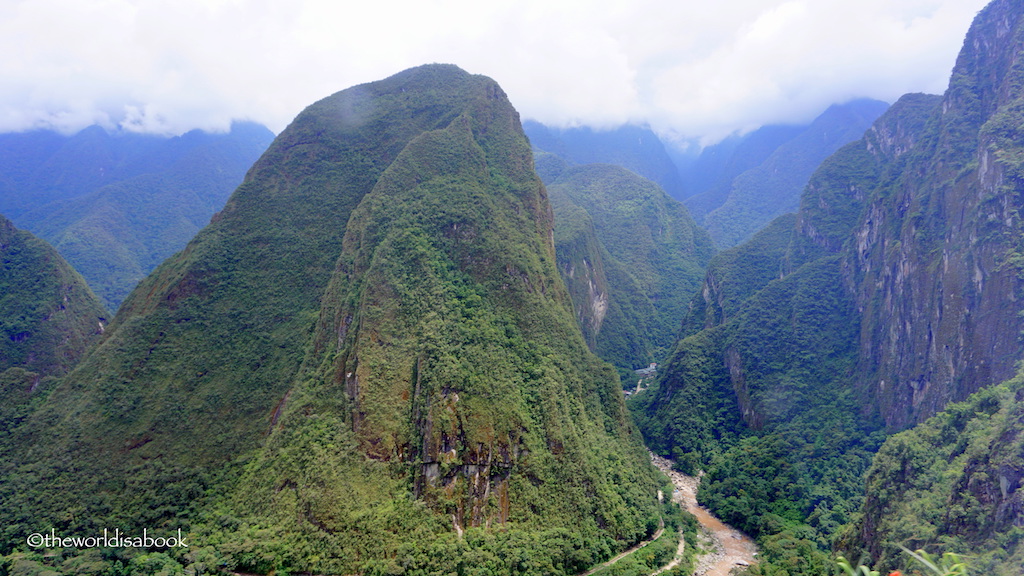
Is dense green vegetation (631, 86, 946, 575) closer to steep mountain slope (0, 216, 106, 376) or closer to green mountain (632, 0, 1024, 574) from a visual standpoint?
green mountain (632, 0, 1024, 574)

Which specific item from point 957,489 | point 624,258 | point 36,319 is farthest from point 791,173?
point 36,319

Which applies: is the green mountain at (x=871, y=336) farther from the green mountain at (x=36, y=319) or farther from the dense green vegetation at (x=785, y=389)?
the green mountain at (x=36, y=319)

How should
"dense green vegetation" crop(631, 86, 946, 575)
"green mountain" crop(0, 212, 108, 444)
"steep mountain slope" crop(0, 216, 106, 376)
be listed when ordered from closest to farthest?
"green mountain" crop(0, 212, 108, 444), "dense green vegetation" crop(631, 86, 946, 575), "steep mountain slope" crop(0, 216, 106, 376)

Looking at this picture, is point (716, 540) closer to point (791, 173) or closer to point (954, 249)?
point (954, 249)

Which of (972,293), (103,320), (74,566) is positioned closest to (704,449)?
(972,293)

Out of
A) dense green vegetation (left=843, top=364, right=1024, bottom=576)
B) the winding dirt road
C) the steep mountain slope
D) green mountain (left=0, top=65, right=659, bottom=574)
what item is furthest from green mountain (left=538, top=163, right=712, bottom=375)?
the steep mountain slope

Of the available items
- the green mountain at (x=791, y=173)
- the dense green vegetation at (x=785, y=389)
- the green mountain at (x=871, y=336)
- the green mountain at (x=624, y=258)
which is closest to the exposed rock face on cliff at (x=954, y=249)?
the green mountain at (x=871, y=336)

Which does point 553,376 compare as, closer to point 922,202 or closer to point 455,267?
point 455,267
